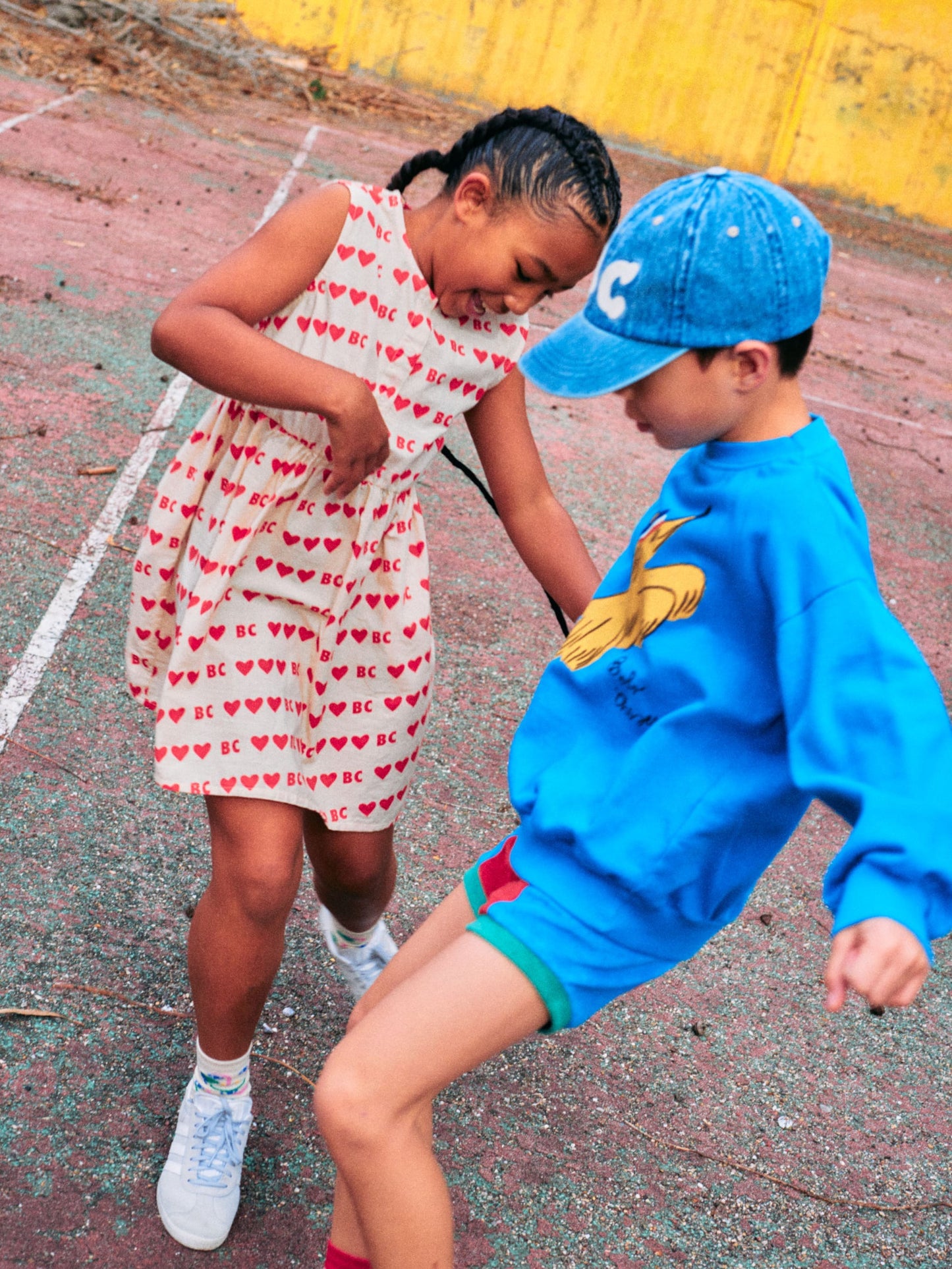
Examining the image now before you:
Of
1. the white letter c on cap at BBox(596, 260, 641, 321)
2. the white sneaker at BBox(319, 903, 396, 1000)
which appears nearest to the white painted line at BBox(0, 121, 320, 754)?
the white sneaker at BBox(319, 903, 396, 1000)

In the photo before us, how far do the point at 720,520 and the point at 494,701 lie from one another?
2879mm

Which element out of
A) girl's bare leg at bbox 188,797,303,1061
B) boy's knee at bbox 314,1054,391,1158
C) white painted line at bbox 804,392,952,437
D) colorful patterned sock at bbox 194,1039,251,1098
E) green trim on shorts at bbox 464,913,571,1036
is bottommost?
white painted line at bbox 804,392,952,437

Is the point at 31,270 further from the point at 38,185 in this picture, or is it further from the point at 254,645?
the point at 254,645

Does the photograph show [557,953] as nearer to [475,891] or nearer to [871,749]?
[475,891]

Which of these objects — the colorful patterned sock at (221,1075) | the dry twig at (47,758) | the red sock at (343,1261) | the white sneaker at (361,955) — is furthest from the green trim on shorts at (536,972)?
the dry twig at (47,758)

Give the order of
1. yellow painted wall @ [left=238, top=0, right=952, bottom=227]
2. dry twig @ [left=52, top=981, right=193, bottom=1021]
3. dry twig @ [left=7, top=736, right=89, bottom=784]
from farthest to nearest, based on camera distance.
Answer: yellow painted wall @ [left=238, top=0, right=952, bottom=227] → dry twig @ [left=7, top=736, right=89, bottom=784] → dry twig @ [left=52, top=981, right=193, bottom=1021]

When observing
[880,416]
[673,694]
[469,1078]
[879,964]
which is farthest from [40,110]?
[879,964]

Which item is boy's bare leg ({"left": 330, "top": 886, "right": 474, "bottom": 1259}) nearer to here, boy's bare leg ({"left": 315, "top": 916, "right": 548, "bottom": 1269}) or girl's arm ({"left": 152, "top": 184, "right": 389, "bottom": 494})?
boy's bare leg ({"left": 315, "top": 916, "right": 548, "bottom": 1269})

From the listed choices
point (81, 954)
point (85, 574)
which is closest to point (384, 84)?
point (85, 574)

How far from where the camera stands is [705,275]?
1.59 m

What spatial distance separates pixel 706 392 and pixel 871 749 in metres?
0.50

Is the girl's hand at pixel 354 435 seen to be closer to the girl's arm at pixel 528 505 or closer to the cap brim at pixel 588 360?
the cap brim at pixel 588 360

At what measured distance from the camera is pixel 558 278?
6.89 ft

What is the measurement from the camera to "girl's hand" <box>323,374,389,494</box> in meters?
2.00
